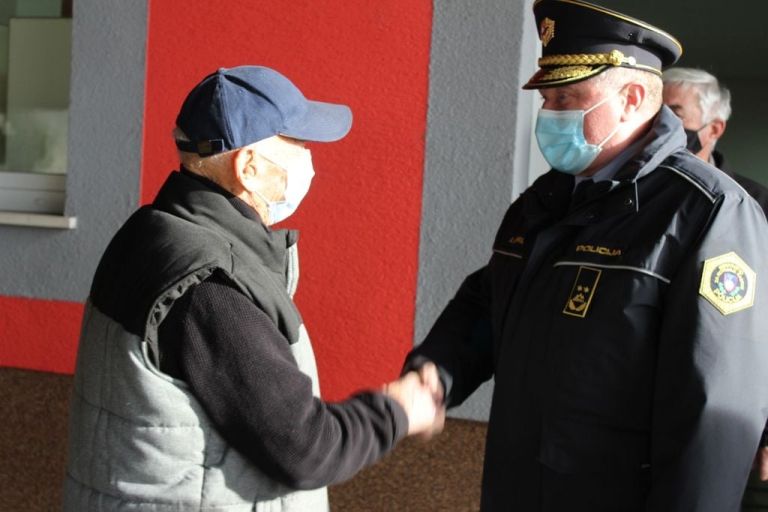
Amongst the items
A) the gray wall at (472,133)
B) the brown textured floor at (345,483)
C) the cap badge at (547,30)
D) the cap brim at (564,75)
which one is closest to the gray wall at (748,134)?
the gray wall at (472,133)

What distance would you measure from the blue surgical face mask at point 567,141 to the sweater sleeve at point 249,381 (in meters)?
0.87

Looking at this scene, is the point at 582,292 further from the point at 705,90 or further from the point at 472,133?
the point at 705,90

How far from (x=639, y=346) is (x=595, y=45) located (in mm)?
757

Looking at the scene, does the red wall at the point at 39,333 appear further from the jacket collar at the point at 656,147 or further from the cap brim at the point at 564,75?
the jacket collar at the point at 656,147

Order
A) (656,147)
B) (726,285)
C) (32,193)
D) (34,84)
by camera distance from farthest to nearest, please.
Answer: (34,84)
(32,193)
(656,147)
(726,285)

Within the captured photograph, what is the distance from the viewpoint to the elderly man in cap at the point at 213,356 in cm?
183

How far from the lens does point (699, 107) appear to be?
13.5ft

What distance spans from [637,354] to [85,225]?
8.89ft

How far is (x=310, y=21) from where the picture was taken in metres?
3.70

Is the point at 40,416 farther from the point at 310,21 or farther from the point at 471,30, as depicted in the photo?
the point at 471,30

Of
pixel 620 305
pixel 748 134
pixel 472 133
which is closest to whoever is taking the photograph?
pixel 620 305

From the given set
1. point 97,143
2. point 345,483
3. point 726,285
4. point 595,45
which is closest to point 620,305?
point 726,285

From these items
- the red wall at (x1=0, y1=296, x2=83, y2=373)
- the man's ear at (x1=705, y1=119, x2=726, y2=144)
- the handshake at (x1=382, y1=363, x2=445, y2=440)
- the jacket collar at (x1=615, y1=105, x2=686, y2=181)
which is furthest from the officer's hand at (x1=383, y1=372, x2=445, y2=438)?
the man's ear at (x1=705, y1=119, x2=726, y2=144)

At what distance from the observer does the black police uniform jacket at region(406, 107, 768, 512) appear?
1.92 meters
